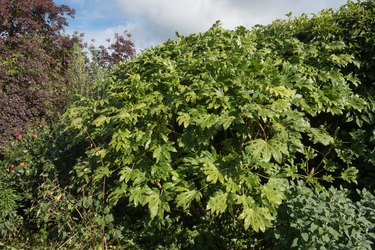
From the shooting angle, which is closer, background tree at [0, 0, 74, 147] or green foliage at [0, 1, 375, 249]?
green foliage at [0, 1, 375, 249]

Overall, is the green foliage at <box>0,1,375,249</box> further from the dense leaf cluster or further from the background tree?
the background tree

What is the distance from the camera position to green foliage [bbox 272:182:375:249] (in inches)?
88.0

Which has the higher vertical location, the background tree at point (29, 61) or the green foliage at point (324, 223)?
the background tree at point (29, 61)

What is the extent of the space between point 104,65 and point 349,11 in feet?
30.3

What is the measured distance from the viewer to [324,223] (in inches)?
91.0

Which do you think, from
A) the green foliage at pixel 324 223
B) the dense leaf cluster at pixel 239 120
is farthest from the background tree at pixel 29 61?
the green foliage at pixel 324 223

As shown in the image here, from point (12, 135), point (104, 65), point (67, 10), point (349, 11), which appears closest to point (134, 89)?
point (349, 11)

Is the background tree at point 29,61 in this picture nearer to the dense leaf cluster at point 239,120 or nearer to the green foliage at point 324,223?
the dense leaf cluster at point 239,120

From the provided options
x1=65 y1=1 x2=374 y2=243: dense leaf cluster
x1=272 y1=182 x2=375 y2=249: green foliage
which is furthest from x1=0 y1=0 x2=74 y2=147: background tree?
x1=272 y1=182 x2=375 y2=249: green foliage

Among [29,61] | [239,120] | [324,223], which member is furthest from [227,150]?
[29,61]

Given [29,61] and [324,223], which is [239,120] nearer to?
[324,223]

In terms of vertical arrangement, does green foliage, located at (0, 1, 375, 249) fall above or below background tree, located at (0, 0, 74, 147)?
below

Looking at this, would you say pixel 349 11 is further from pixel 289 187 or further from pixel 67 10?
pixel 67 10

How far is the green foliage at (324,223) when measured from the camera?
223 centimetres
